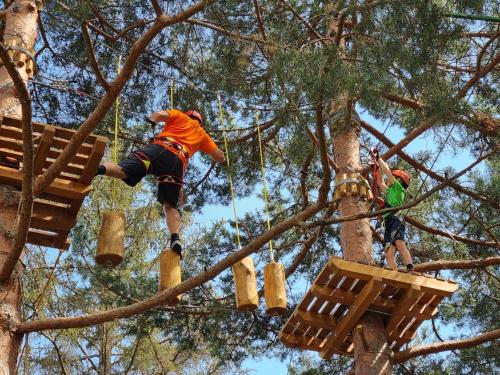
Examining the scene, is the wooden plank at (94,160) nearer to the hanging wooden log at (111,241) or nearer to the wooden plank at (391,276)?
the hanging wooden log at (111,241)

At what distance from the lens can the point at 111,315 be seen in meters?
4.87

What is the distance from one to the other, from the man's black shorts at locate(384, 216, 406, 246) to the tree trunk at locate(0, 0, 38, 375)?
120 inches

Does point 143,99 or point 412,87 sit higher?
point 143,99

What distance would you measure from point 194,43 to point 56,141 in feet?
12.3

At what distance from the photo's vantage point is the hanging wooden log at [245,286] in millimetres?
5250

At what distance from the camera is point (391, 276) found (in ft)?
20.3

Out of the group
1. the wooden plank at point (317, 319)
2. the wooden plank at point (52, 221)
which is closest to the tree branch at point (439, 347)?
the wooden plank at point (317, 319)

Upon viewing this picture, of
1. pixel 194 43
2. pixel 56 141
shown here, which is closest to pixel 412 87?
pixel 56 141

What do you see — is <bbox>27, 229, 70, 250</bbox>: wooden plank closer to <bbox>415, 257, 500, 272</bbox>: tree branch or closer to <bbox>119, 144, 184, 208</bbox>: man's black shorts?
<bbox>119, 144, 184, 208</bbox>: man's black shorts

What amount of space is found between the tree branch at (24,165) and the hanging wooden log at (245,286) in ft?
4.31

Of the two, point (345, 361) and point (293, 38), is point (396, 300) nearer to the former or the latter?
point (293, 38)

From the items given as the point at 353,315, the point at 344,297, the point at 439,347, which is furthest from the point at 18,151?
the point at 439,347

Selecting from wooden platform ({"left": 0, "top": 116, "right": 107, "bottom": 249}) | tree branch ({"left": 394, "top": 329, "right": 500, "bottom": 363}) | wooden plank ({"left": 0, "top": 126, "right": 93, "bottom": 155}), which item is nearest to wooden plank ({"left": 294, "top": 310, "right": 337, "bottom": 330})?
tree branch ({"left": 394, "top": 329, "right": 500, "bottom": 363})

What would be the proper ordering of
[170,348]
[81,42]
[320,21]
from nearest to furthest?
[320,21] < [81,42] < [170,348]
